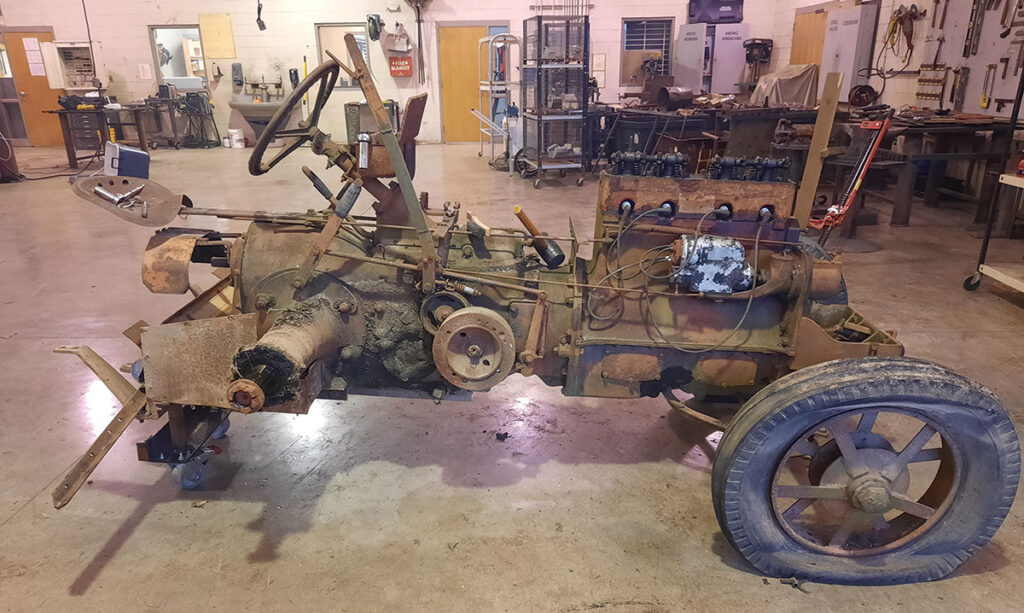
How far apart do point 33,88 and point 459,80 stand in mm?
8257

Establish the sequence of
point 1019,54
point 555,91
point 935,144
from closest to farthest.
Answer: point 1019,54 → point 935,144 → point 555,91

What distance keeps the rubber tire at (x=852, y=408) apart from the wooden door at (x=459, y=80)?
1153 cm

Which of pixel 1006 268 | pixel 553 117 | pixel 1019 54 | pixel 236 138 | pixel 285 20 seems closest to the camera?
pixel 1006 268

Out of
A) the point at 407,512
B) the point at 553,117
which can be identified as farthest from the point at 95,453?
the point at 553,117

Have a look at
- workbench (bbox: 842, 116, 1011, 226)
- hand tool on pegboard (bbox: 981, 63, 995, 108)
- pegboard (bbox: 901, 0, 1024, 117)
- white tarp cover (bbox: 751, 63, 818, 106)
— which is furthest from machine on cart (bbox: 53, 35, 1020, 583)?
white tarp cover (bbox: 751, 63, 818, 106)

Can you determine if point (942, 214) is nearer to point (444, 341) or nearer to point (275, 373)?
point (444, 341)

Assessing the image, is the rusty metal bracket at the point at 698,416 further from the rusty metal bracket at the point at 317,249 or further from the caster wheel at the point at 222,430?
the caster wheel at the point at 222,430

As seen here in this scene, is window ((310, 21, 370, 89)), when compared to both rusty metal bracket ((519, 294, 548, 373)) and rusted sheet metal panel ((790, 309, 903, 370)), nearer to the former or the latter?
rusty metal bracket ((519, 294, 548, 373))

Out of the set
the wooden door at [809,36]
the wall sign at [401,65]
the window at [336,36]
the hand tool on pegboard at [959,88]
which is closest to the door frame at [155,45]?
the window at [336,36]

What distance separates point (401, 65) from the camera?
485 inches

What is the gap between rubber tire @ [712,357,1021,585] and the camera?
186cm

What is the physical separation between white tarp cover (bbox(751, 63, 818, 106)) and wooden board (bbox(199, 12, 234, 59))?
9.53 meters

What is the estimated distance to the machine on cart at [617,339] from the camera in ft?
6.41

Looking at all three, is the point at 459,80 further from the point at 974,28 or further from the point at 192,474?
the point at 192,474
